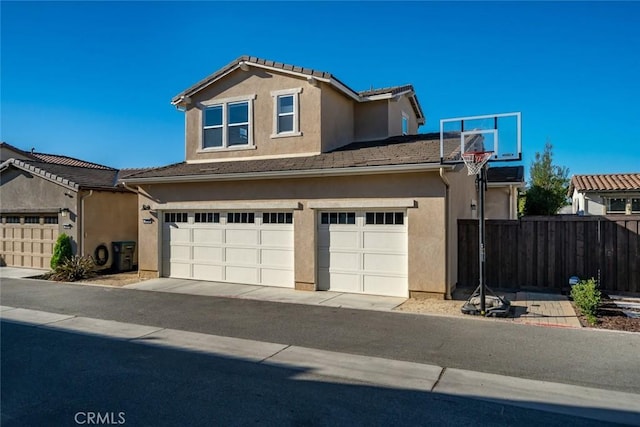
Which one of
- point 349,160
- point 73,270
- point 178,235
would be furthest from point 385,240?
point 73,270

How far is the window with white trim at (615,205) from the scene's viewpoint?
85.3 feet

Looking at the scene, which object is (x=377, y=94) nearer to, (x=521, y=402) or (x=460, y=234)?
(x=460, y=234)

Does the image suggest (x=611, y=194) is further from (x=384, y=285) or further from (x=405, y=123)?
(x=384, y=285)

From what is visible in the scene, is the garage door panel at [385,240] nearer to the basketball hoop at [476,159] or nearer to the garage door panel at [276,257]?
the garage door panel at [276,257]

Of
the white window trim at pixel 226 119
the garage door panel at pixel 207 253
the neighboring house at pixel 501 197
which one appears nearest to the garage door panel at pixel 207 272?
the garage door panel at pixel 207 253

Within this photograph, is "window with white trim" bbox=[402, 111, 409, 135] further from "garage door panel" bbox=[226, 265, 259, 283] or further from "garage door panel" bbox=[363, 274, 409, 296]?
"garage door panel" bbox=[226, 265, 259, 283]

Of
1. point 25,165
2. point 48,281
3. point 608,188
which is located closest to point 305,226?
point 48,281

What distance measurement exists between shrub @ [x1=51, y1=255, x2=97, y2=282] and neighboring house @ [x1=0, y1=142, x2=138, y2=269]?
106 centimetres

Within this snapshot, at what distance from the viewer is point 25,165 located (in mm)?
17891

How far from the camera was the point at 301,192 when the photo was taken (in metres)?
12.2

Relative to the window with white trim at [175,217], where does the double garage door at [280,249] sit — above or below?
below

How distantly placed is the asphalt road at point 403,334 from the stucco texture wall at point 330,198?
183 centimetres

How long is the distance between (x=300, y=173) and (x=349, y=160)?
135 centimetres

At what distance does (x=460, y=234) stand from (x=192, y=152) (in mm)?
9123
